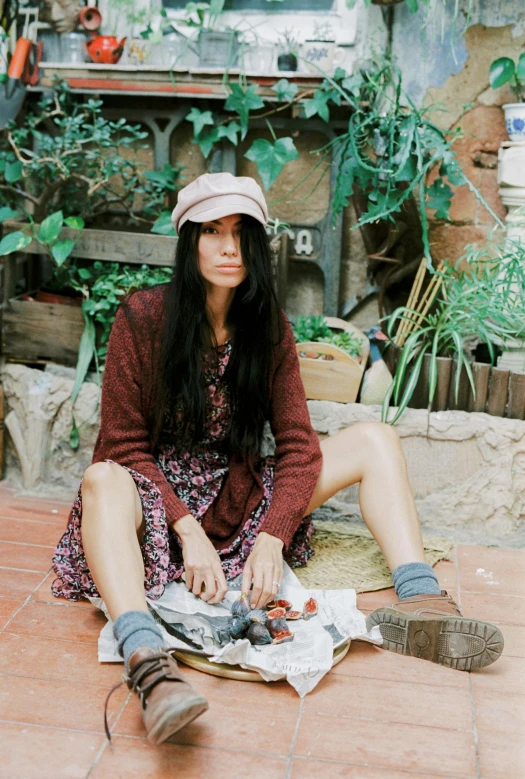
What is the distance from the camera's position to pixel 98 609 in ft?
7.11

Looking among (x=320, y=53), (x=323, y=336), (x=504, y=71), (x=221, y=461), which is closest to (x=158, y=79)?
(x=320, y=53)

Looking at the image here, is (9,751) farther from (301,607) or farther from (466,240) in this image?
(466,240)

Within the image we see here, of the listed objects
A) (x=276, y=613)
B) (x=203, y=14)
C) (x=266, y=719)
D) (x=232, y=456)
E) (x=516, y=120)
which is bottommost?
(x=266, y=719)

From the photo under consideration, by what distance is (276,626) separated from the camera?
1.95 m

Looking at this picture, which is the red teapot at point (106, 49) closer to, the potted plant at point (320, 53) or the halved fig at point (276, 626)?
the potted plant at point (320, 53)

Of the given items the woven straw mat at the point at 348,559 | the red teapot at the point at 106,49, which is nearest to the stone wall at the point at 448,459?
the woven straw mat at the point at 348,559

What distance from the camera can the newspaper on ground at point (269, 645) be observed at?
185 centimetres

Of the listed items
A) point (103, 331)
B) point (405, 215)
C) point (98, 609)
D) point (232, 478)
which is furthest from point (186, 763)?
point (405, 215)

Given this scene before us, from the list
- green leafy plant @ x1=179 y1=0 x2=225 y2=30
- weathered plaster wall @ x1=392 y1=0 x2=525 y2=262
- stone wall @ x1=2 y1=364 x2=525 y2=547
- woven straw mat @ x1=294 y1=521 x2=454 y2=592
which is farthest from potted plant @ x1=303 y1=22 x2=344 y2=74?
woven straw mat @ x1=294 y1=521 x2=454 y2=592

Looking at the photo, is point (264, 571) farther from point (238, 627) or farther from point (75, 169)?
point (75, 169)

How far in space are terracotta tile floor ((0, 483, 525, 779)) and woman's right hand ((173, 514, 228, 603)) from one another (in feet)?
0.73

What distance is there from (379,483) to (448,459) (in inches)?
22.3

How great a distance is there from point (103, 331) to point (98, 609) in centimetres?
108

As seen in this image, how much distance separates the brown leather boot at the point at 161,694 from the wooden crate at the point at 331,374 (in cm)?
129
